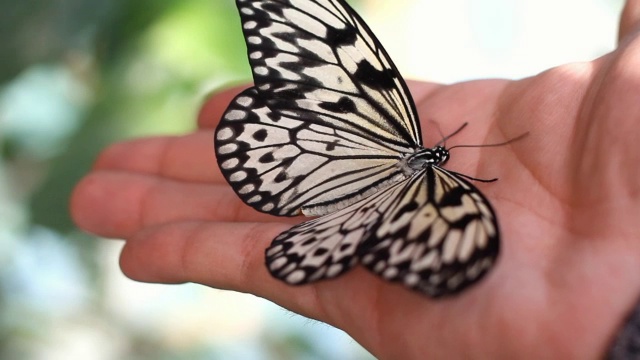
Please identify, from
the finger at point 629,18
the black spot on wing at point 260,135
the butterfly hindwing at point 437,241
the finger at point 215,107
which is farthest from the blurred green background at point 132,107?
the butterfly hindwing at point 437,241

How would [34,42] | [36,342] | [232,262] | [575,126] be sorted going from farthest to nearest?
[34,42] → [36,342] → [232,262] → [575,126]

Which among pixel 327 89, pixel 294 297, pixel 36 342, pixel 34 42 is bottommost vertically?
pixel 36 342

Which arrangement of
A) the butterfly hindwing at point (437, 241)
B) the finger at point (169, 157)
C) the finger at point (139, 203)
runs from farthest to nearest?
the finger at point (169, 157) < the finger at point (139, 203) < the butterfly hindwing at point (437, 241)

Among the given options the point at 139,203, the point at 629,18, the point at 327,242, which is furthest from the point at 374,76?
the point at 139,203

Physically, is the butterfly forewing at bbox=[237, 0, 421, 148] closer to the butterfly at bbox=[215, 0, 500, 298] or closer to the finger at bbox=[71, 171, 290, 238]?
the butterfly at bbox=[215, 0, 500, 298]

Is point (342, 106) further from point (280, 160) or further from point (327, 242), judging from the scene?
point (327, 242)

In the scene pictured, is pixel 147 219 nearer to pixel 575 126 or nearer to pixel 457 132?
pixel 457 132

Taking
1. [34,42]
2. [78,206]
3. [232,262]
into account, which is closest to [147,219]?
→ [78,206]

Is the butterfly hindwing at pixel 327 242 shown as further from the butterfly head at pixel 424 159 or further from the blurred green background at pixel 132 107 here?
the blurred green background at pixel 132 107
